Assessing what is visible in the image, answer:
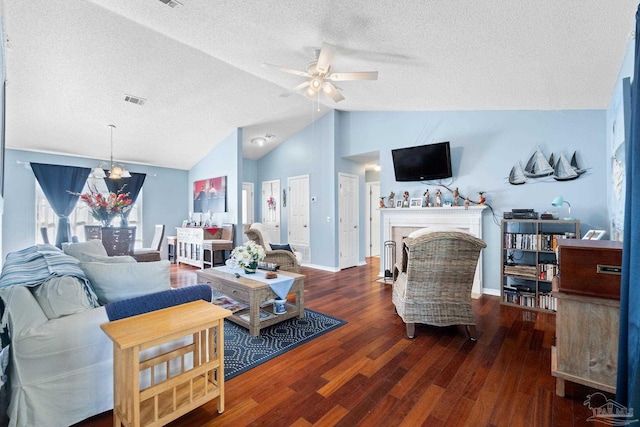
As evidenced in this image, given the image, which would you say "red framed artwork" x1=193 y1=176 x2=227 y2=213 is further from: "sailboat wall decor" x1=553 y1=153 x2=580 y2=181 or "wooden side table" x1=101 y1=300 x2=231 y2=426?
"sailboat wall decor" x1=553 y1=153 x2=580 y2=181

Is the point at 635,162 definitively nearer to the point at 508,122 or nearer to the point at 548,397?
the point at 548,397

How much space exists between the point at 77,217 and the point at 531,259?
852 centimetres

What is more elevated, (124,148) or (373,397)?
(124,148)

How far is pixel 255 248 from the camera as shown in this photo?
10.4 feet

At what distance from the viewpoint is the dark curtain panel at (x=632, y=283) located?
1208mm

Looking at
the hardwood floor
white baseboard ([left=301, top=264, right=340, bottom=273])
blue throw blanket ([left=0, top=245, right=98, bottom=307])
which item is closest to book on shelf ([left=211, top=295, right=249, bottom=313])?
the hardwood floor

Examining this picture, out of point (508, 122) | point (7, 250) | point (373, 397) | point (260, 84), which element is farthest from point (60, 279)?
point (7, 250)

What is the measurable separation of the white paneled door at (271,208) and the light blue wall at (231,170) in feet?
3.54

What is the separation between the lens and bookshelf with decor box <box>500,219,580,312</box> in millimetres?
3387

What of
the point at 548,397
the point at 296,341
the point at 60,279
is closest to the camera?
the point at 60,279

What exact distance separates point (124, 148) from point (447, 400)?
696 centimetres

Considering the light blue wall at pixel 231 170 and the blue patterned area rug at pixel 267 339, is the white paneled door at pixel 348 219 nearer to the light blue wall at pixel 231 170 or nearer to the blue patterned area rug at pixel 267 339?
the light blue wall at pixel 231 170

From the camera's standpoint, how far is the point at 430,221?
178 inches

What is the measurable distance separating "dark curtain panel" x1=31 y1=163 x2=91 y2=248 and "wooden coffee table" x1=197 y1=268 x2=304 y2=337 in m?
4.57
